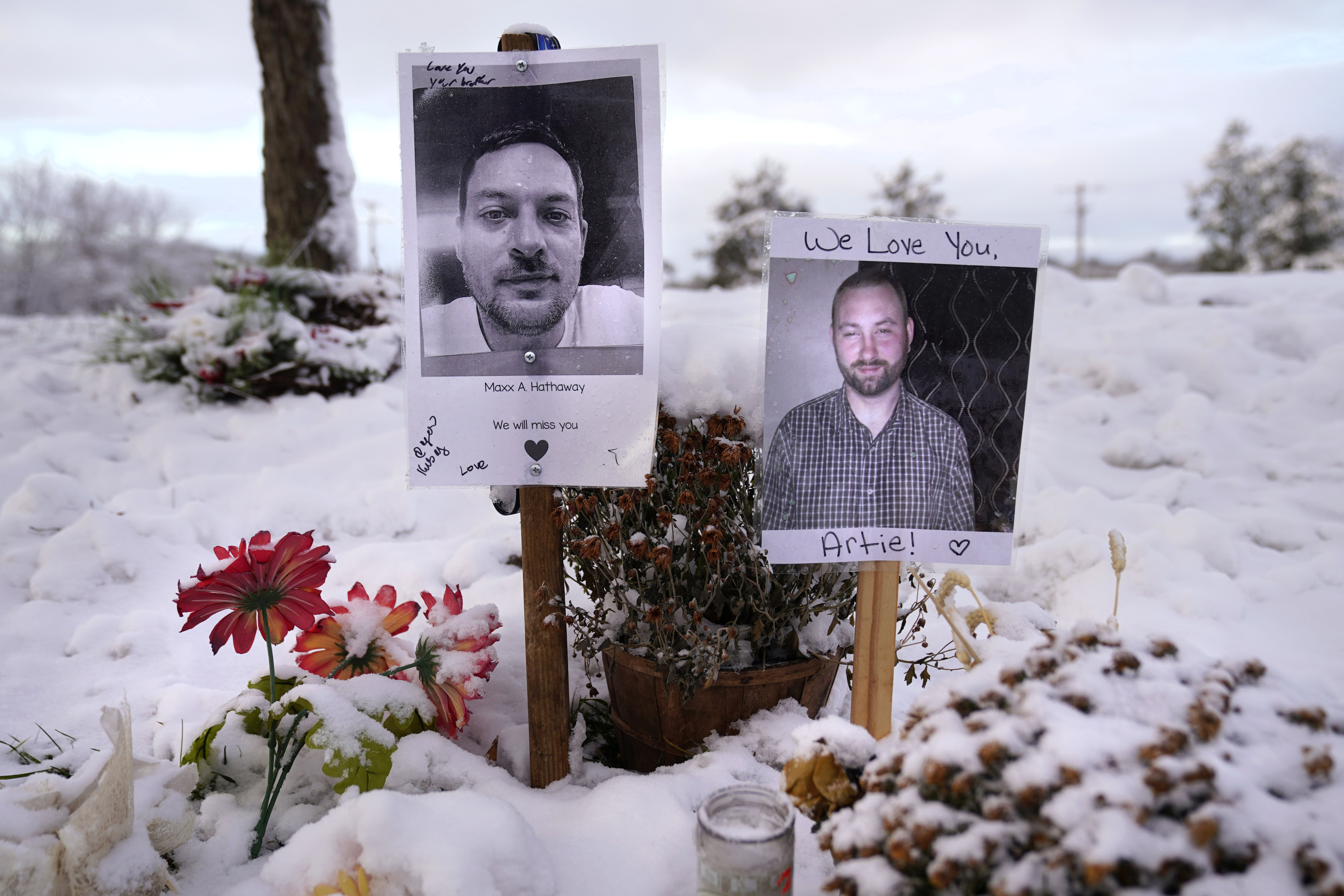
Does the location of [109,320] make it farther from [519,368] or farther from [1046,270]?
[1046,270]

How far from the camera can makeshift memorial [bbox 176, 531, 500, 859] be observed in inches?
52.4

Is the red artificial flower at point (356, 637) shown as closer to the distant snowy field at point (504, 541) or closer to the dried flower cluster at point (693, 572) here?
the distant snowy field at point (504, 541)

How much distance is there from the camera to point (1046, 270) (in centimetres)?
148

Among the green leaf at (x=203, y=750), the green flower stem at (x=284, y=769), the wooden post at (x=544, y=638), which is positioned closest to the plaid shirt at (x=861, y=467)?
the wooden post at (x=544, y=638)

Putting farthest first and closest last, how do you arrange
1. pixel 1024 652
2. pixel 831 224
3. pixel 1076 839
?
pixel 831 224
pixel 1024 652
pixel 1076 839

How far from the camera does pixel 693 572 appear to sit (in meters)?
1.56

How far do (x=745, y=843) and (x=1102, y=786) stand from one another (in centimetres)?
41

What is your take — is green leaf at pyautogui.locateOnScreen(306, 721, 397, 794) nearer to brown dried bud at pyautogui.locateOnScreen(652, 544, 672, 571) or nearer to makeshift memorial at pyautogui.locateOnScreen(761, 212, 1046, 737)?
brown dried bud at pyautogui.locateOnScreen(652, 544, 672, 571)

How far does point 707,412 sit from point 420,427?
56cm

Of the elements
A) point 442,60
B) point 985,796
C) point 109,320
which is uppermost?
point 442,60

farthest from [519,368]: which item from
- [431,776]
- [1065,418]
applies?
[1065,418]

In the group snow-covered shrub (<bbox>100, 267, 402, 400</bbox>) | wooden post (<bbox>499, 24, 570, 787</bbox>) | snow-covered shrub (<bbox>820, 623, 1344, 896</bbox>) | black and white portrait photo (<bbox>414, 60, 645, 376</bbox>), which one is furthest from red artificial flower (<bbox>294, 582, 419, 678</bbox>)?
snow-covered shrub (<bbox>100, 267, 402, 400</bbox>)

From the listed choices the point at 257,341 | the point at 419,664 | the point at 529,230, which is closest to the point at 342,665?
the point at 419,664

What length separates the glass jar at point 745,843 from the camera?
96cm
